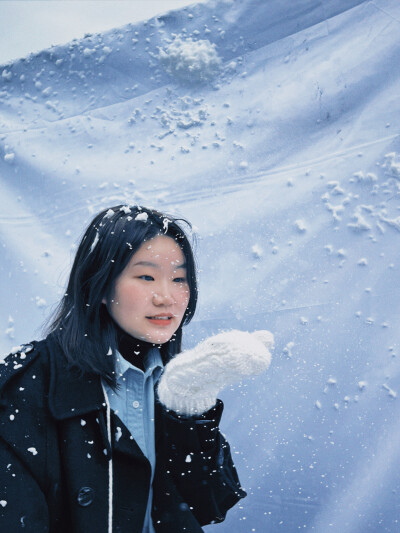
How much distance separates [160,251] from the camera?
849mm

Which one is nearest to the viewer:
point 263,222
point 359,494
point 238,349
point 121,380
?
point 238,349

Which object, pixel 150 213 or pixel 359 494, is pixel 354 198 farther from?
pixel 359 494

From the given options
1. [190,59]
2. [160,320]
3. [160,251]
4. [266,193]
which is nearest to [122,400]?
[160,320]

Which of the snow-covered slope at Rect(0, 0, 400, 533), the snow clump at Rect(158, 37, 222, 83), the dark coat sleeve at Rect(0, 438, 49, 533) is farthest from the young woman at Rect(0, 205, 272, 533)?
the snow clump at Rect(158, 37, 222, 83)

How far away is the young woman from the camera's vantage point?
0.70 metres

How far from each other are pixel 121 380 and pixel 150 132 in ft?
2.19

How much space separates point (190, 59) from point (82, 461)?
98cm

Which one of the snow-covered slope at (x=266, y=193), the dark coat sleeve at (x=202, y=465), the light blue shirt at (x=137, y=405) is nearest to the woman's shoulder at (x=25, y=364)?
the light blue shirt at (x=137, y=405)

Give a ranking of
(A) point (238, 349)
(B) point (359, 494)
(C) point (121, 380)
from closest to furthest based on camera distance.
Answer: (A) point (238, 349), (C) point (121, 380), (B) point (359, 494)

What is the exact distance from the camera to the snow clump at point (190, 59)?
1240 mm

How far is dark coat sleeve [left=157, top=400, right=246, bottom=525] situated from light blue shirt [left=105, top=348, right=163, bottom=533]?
0.04 metres

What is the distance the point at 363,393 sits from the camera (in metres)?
1.06

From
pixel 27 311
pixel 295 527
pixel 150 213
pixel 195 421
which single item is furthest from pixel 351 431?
pixel 27 311

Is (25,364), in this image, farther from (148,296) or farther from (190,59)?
(190,59)
